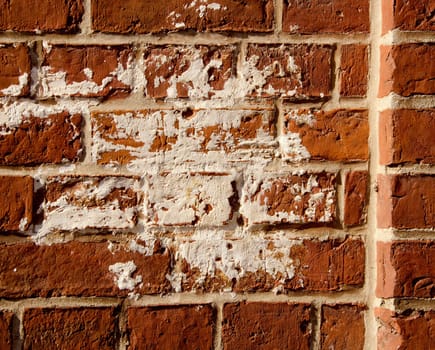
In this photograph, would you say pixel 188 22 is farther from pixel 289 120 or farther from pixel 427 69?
pixel 427 69

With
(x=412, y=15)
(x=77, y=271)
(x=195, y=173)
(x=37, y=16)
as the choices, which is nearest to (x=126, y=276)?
(x=77, y=271)

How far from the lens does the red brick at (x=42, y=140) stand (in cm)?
80

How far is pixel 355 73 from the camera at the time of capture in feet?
2.69

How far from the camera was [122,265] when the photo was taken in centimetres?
80

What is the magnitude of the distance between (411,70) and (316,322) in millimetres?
372

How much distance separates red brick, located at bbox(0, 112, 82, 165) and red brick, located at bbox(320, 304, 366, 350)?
1.38ft

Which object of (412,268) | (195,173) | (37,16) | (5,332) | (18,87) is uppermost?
(37,16)

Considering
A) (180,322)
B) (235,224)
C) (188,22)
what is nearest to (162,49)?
(188,22)

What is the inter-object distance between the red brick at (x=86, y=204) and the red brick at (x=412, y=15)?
0.43m

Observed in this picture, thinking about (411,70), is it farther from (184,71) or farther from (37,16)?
(37,16)

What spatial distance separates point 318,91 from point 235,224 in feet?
0.73

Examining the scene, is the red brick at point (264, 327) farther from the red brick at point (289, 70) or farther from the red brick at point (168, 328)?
the red brick at point (289, 70)

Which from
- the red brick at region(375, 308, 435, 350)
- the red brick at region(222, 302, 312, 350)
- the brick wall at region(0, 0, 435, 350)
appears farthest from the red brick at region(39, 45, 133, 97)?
the red brick at region(375, 308, 435, 350)

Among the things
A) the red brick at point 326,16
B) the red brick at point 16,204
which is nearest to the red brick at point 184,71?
the red brick at point 326,16
